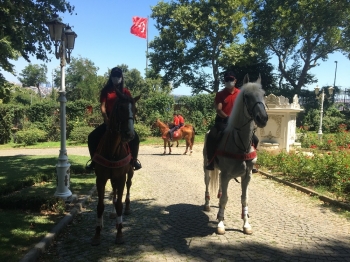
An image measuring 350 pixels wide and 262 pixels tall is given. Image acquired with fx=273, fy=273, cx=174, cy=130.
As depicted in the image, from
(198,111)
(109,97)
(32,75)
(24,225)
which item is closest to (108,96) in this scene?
(109,97)

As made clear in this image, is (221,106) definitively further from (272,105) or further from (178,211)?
(272,105)

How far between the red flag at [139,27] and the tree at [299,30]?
13.8 m

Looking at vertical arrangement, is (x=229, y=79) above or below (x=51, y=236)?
above

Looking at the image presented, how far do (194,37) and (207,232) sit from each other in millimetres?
30677

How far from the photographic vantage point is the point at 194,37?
3294cm

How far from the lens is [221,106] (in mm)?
5527

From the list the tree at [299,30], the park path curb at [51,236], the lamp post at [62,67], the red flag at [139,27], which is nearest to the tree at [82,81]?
the red flag at [139,27]

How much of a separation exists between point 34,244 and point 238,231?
3.69 meters

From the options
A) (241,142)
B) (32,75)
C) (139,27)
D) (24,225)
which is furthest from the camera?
(32,75)

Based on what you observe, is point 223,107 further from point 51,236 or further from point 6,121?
point 6,121

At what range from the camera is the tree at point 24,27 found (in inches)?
370

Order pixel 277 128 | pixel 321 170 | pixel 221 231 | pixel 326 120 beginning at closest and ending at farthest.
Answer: pixel 221 231
pixel 321 170
pixel 277 128
pixel 326 120

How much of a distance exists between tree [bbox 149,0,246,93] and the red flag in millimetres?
2300

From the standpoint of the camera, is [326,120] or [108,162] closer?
[108,162]
